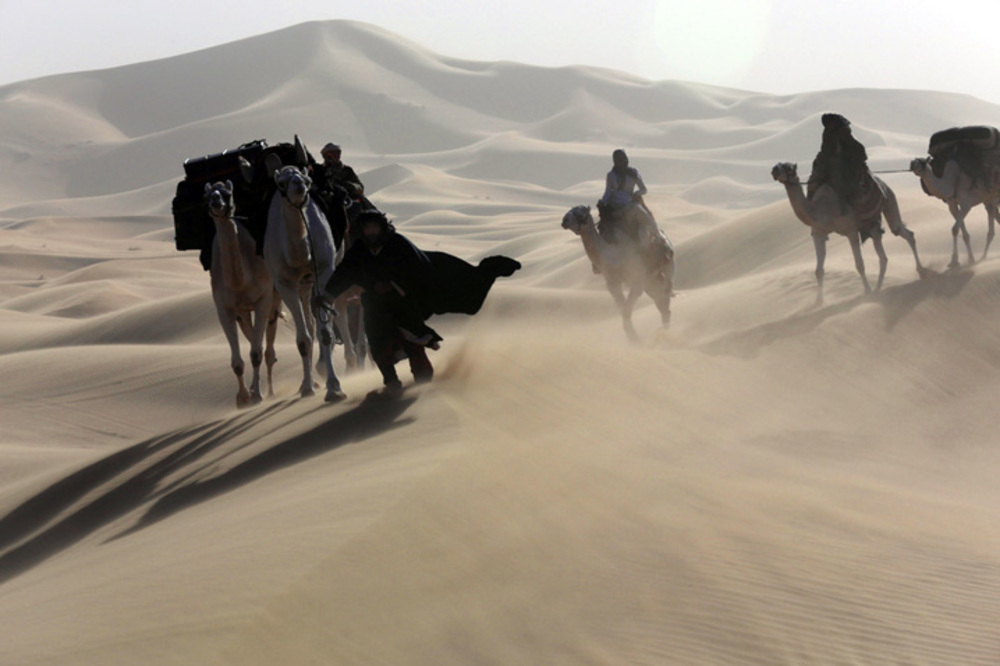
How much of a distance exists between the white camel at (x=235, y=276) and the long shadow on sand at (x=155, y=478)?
39.7 inches

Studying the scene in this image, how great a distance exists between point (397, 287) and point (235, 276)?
2698 mm

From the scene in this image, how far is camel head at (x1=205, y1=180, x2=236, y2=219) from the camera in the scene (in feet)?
37.9

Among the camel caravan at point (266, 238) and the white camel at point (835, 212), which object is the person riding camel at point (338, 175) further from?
the white camel at point (835, 212)

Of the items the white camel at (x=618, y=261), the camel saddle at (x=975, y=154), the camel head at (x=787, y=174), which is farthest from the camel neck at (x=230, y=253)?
the camel saddle at (x=975, y=154)

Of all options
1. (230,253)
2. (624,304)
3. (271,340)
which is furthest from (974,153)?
(230,253)

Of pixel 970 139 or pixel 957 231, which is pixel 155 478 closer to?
pixel 957 231

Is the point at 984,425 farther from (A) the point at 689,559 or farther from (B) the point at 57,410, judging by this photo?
(B) the point at 57,410

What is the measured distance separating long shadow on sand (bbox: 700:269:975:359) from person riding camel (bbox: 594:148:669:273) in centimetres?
132

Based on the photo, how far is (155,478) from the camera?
34.6 feet

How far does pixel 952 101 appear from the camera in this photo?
162 metres

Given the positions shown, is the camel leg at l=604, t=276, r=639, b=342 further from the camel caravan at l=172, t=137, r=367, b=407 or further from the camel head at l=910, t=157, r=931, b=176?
the camel head at l=910, t=157, r=931, b=176

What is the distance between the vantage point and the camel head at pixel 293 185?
10906 mm

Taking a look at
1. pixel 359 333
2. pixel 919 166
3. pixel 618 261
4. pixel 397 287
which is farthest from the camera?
pixel 919 166

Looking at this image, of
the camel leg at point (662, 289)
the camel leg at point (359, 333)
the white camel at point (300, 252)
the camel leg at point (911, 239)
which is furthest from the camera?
the camel leg at point (911, 239)
